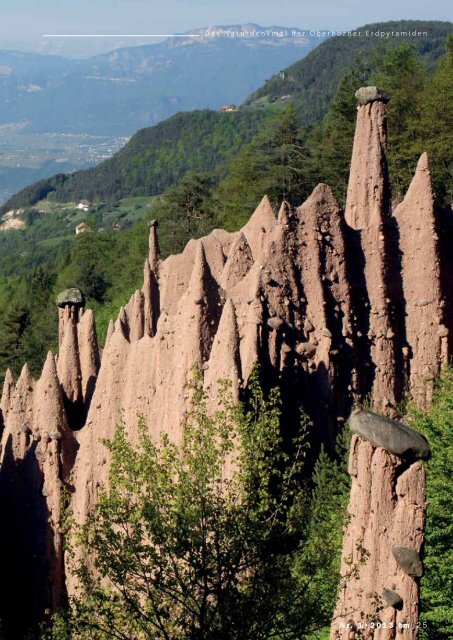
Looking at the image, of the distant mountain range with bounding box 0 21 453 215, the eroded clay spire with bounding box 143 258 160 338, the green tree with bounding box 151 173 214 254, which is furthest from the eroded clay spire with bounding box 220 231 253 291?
the distant mountain range with bounding box 0 21 453 215

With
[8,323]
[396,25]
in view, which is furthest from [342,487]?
[396,25]

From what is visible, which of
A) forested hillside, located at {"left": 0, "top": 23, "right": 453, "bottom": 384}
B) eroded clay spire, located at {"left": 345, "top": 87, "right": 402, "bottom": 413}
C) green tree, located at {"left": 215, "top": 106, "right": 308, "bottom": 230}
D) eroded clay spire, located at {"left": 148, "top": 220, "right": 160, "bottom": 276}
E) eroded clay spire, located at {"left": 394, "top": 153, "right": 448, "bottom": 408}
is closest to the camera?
eroded clay spire, located at {"left": 345, "top": 87, "right": 402, "bottom": 413}

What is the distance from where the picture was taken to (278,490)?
19000mm

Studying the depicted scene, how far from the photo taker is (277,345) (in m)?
19.9

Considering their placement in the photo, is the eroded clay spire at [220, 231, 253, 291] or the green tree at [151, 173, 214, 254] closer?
the eroded clay spire at [220, 231, 253, 291]

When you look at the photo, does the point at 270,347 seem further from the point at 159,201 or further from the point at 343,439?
the point at 159,201

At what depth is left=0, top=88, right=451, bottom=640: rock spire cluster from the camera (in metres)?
20.0

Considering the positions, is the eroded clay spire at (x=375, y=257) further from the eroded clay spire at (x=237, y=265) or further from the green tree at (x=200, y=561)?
the green tree at (x=200, y=561)

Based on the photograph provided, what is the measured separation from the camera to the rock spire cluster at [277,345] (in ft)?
65.8

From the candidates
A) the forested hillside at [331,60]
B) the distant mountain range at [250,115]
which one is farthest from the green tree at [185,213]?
the distant mountain range at [250,115]

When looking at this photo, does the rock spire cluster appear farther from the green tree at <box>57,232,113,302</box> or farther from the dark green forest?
the green tree at <box>57,232,113,302</box>

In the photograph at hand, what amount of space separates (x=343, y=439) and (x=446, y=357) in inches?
179

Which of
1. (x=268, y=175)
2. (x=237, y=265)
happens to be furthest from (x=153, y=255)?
(x=268, y=175)

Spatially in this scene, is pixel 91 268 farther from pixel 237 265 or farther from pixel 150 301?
pixel 237 265
